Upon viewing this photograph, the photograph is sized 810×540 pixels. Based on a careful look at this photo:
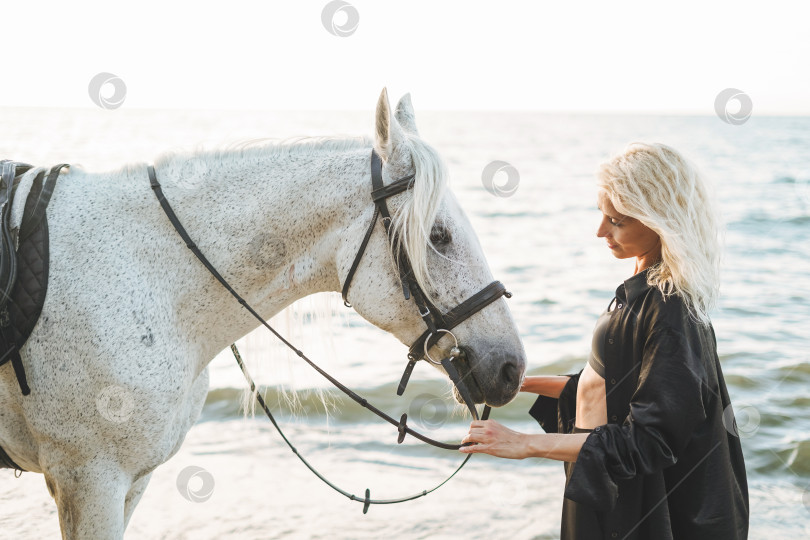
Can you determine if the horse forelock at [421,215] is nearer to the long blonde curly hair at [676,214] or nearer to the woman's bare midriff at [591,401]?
the long blonde curly hair at [676,214]

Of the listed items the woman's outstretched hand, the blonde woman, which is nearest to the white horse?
the woman's outstretched hand

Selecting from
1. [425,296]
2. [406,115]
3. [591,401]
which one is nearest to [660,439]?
[591,401]

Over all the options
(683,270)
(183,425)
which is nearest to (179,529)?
(183,425)

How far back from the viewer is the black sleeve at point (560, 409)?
272 centimetres

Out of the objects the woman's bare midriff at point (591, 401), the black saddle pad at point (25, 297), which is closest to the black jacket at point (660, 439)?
the woman's bare midriff at point (591, 401)

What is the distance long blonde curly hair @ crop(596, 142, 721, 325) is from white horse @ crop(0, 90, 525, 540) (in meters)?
0.54

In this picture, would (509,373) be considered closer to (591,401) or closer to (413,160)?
(591,401)

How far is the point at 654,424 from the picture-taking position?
80.4 inches

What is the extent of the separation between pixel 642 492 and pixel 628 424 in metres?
0.28

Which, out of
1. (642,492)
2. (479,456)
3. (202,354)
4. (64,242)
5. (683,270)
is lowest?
(479,456)

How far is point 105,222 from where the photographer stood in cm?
229

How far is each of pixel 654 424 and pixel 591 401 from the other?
1.32 feet

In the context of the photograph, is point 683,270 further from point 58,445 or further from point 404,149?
point 58,445

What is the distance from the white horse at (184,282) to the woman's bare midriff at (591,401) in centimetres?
35
